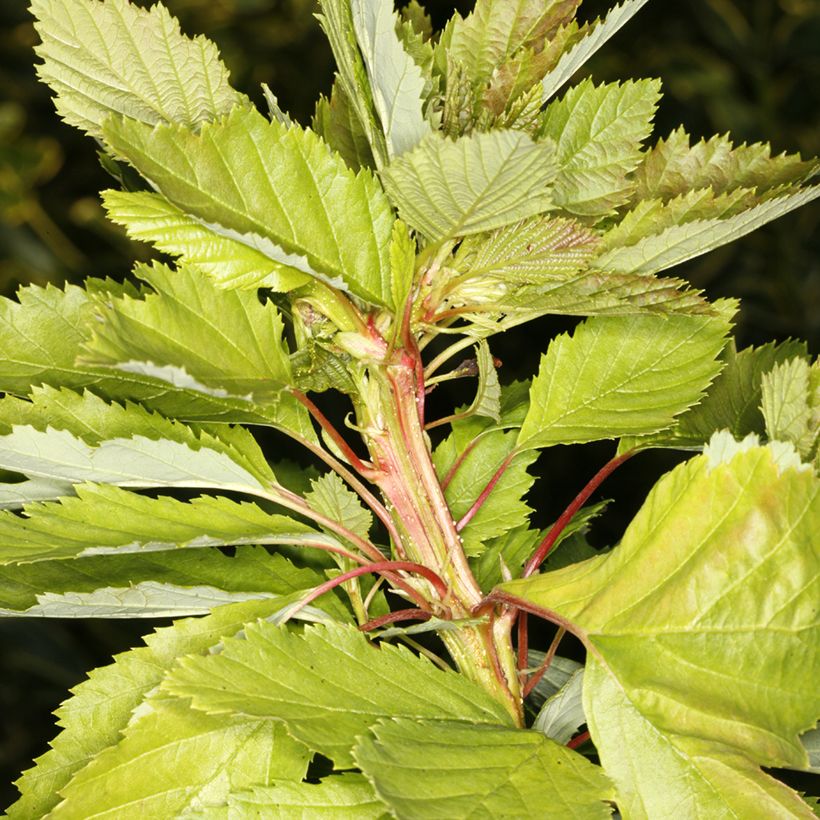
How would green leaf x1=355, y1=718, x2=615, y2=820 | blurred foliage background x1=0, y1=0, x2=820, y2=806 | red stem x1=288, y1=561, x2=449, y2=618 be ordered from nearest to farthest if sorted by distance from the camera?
1. green leaf x1=355, y1=718, x2=615, y2=820
2. red stem x1=288, y1=561, x2=449, y2=618
3. blurred foliage background x1=0, y1=0, x2=820, y2=806

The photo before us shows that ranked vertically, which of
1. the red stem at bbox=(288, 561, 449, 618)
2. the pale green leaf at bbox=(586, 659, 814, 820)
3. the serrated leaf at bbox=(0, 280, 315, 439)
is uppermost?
the serrated leaf at bbox=(0, 280, 315, 439)

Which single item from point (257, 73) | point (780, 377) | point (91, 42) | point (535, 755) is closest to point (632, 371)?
point (780, 377)

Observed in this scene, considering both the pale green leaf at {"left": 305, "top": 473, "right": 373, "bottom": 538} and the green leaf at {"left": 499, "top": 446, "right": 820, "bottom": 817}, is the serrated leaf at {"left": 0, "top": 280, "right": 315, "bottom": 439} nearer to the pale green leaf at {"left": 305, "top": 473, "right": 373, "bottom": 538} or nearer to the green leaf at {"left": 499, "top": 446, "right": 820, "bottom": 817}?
the pale green leaf at {"left": 305, "top": 473, "right": 373, "bottom": 538}

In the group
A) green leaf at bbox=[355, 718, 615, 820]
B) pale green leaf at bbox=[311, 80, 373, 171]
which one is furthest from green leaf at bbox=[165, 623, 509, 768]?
pale green leaf at bbox=[311, 80, 373, 171]

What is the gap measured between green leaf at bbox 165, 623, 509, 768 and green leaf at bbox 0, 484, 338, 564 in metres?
0.05

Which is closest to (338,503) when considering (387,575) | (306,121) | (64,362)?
(387,575)

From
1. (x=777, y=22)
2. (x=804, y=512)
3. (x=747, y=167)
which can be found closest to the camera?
(x=804, y=512)

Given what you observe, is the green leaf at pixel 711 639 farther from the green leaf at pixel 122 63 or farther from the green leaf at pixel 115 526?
the green leaf at pixel 122 63

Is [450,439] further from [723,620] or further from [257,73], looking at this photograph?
[257,73]

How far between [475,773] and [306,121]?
148 cm

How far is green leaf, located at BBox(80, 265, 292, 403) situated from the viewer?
1.34 feet

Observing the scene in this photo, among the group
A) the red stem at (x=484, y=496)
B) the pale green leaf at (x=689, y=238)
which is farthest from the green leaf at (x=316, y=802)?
the pale green leaf at (x=689, y=238)

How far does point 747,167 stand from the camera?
52 centimetres

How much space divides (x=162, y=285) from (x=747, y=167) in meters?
0.29
